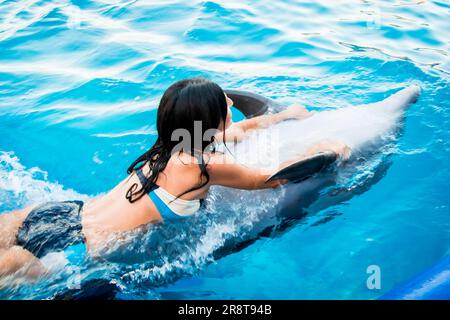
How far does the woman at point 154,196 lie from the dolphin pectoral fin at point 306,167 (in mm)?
342

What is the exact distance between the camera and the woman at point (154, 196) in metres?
3.26

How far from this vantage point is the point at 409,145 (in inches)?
208

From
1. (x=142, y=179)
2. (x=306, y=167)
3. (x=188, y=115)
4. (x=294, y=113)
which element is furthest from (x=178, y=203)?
(x=294, y=113)

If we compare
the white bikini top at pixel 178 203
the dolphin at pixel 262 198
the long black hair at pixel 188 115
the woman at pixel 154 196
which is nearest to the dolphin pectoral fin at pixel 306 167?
the dolphin at pixel 262 198

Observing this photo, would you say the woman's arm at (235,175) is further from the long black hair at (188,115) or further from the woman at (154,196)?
the long black hair at (188,115)

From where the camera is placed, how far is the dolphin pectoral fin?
3.87m

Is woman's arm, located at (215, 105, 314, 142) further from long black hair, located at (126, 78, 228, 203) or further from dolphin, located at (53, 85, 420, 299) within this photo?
long black hair, located at (126, 78, 228, 203)

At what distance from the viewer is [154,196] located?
344 centimetres

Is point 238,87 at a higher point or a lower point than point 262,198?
higher

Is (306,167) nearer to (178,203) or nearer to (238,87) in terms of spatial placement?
(178,203)

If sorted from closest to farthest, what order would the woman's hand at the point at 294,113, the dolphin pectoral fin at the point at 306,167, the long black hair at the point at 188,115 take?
the long black hair at the point at 188,115, the dolphin pectoral fin at the point at 306,167, the woman's hand at the point at 294,113

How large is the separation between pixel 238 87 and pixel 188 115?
3288 millimetres

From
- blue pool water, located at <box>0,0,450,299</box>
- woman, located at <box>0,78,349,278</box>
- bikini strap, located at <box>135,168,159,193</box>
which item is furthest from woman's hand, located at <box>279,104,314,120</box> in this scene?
bikini strap, located at <box>135,168,159,193</box>

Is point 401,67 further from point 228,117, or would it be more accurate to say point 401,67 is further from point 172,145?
point 172,145
